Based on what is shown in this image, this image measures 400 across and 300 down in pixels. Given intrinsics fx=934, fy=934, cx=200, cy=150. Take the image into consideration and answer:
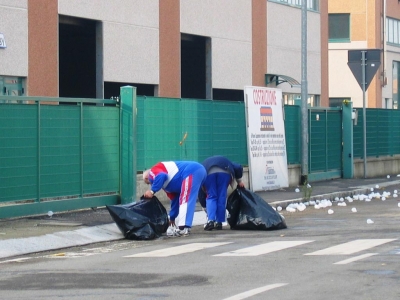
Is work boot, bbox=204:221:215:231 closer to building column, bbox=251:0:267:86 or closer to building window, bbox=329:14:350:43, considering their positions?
building column, bbox=251:0:267:86

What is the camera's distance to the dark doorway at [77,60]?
24906 mm

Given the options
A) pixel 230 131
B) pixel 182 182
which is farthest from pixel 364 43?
pixel 182 182

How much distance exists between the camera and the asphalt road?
8.59m

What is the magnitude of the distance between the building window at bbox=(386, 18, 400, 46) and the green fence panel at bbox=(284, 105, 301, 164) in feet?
86.9

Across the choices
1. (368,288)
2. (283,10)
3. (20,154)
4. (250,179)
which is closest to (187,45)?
(283,10)

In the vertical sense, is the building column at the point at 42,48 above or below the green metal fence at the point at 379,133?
above

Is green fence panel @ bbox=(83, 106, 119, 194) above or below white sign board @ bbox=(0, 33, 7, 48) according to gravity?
below

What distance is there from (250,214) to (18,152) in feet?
13.2

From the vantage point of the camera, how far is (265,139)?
22.8 meters

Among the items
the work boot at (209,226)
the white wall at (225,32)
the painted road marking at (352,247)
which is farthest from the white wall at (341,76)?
the painted road marking at (352,247)

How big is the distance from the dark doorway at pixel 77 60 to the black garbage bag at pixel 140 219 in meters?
10.6

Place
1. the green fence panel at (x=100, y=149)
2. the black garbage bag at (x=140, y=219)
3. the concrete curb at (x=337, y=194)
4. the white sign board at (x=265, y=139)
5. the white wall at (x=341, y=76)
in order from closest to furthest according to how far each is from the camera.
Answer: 1. the black garbage bag at (x=140, y=219)
2. the green fence panel at (x=100, y=149)
3. the concrete curb at (x=337, y=194)
4. the white sign board at (x=265, y=139)
5. the white wall at (x=341, y=76)

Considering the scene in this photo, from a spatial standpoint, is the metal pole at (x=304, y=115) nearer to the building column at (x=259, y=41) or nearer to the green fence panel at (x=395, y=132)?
the building column at (x=259, y=41)

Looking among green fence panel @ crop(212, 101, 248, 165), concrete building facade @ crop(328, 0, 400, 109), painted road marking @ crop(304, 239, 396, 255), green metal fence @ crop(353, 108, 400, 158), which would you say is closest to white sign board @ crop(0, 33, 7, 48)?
green fence panel @ crop(212, 101, 248, 165)
